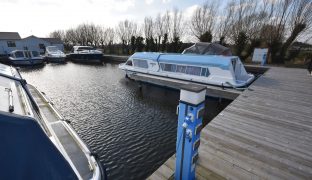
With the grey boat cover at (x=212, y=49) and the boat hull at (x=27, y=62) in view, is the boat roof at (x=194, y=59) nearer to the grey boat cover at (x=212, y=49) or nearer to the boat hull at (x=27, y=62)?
the grey boat cover at (x=212, y=49)

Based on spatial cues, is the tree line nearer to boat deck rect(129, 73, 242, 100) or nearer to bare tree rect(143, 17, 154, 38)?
bare tree rect(143, 17, 154, 38)

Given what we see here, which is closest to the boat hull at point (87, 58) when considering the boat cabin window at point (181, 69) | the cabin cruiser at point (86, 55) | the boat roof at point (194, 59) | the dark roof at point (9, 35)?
the cabin cruiser at point (86, 55)

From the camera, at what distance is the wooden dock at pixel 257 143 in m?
2.81

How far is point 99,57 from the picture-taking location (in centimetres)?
2503

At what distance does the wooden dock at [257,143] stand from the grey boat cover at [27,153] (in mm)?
1555

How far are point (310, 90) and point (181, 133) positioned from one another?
339 inches

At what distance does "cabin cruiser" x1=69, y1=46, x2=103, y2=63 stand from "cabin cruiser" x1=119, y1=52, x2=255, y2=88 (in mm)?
14742

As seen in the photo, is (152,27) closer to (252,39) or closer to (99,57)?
→ (99,57)

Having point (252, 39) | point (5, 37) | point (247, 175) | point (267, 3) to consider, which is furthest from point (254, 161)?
point (5, 37)

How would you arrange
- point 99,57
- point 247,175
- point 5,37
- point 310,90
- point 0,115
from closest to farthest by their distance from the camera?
1. point 0,115
2. point 247,175
3. point 310,90
4. point 99,57
5. point 5,37

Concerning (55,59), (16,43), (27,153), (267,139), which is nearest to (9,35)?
(16,43)

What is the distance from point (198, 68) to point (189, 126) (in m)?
7.42

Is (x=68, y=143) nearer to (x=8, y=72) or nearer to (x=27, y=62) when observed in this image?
(x=8, y=72)

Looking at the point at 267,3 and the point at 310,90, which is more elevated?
the point at 267,3
